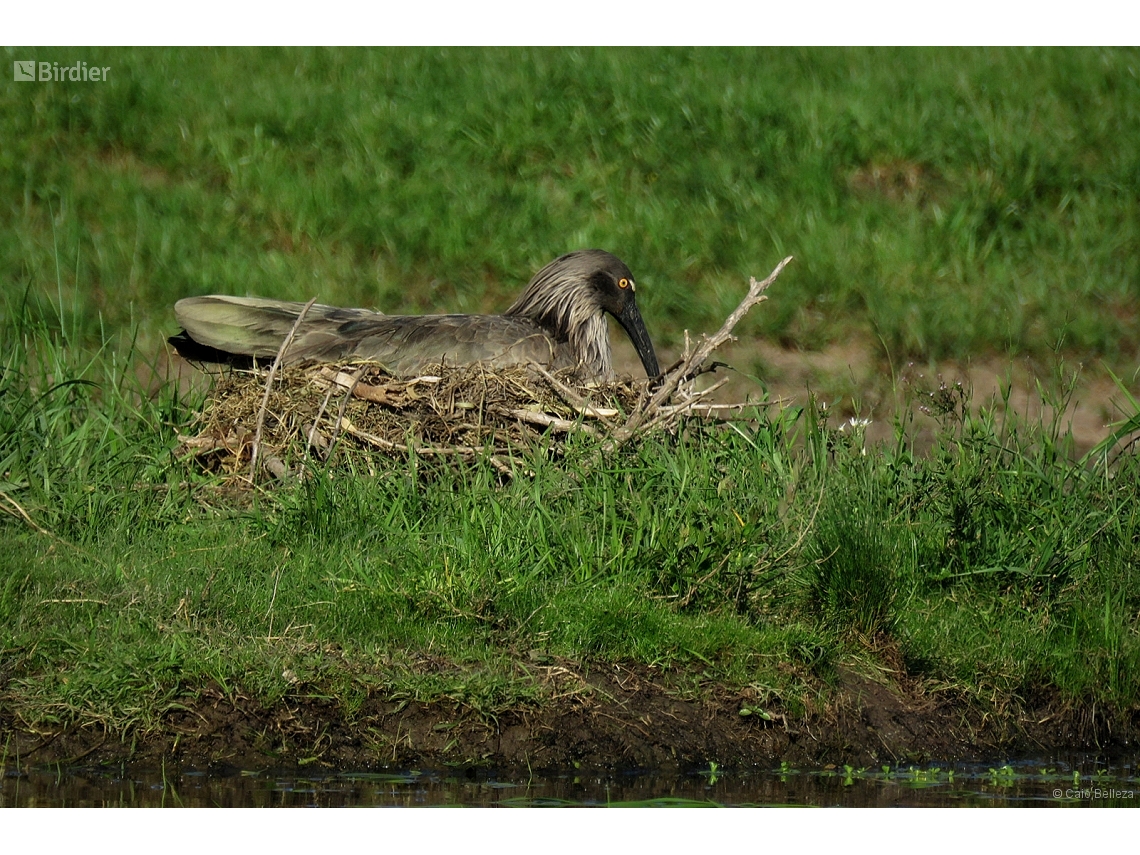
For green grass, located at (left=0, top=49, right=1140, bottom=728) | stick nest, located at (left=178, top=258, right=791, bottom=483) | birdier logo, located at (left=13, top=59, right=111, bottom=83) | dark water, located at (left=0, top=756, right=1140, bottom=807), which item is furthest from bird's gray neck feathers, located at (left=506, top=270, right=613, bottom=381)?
birdier logo, located at (left=13, top=59, right=111, bottom=83)

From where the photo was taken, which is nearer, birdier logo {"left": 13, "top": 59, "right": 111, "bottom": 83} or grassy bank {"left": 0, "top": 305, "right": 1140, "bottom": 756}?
grassy bank {"left": 0, "top": 305, "right": 1140, "bottom": 756}

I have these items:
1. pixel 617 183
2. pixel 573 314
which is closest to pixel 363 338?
pixel 573 314

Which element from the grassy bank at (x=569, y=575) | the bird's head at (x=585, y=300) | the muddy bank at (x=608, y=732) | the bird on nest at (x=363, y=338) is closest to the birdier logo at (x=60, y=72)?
the bird on nest at (x=363, y=338)

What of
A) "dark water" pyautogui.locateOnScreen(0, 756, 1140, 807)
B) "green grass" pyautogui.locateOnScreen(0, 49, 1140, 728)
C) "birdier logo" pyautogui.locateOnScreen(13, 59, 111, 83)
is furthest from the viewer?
"birdier logo" pyautogui.locateOnScreen(13, 59, 111, 83)

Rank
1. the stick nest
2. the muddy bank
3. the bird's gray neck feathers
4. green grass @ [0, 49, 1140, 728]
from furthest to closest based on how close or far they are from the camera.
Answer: the bird's gray neck feathers
the stick nest
green grass @ [0, 49, 1140, 728]
the muddy bank

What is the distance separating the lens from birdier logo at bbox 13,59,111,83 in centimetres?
1283

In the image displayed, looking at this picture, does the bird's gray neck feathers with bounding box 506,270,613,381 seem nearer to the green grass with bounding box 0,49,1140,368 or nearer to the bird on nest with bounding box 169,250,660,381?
the bird on nest with bounding box 169,250,660,381

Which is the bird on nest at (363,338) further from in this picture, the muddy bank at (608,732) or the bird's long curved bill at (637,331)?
the muddy bank at (608,732)

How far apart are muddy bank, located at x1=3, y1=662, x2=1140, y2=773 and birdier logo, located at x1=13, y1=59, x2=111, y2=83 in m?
8.98

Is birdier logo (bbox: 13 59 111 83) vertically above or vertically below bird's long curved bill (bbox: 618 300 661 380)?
above

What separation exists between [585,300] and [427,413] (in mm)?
1814

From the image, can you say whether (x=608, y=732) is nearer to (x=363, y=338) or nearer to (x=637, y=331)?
(x=363, y=338)

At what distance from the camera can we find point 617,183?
11.8 metres

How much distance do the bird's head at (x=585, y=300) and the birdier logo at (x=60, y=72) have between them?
18.9 ft
